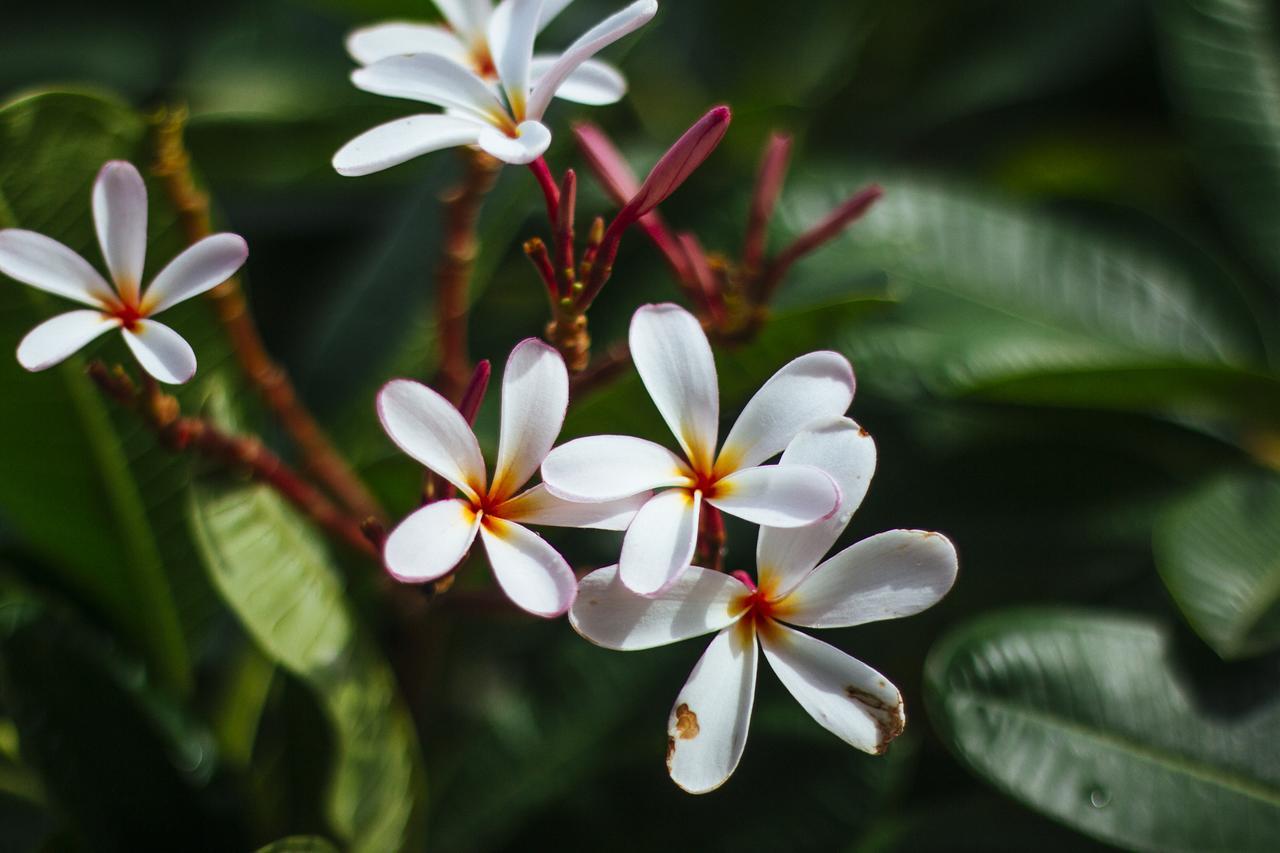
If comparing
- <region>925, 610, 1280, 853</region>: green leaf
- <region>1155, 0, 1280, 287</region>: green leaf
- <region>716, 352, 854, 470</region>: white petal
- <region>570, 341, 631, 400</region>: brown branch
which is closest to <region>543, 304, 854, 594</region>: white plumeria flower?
<region>716, 352, 854, 470</region>: white petal

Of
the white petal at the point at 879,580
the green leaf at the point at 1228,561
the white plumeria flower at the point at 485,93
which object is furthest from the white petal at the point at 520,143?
the green leaf at the point at 1228,561

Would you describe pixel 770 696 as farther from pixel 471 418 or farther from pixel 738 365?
pixel 471 418

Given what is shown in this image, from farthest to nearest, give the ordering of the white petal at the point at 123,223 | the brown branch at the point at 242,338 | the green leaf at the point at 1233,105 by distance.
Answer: the green leaf at the point at 1233,105, the brown branch at the point at 242,338, the white petal at the point at 123,223

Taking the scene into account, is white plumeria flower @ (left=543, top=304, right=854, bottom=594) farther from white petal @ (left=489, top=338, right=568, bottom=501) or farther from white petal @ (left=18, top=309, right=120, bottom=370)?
white petal @ (left=18, top=309, right=120, bottom=370)

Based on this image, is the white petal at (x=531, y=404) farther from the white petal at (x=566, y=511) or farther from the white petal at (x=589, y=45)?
the white petal at (x=589, y=45)

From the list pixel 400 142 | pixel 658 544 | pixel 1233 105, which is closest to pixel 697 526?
pixel 658 544
